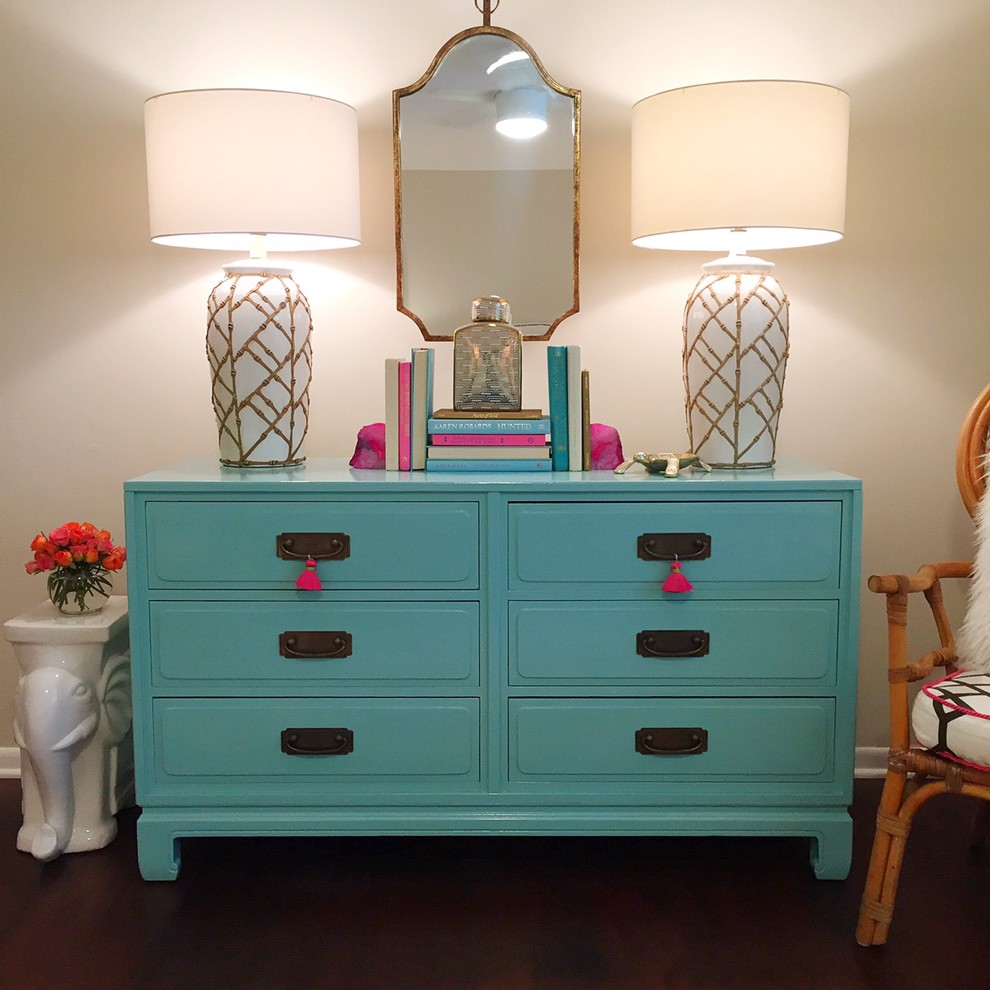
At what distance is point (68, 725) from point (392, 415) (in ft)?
2.97

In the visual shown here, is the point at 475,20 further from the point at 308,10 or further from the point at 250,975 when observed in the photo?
the point at 250,975

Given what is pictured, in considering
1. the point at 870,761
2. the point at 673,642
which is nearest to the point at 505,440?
the point at 673,642

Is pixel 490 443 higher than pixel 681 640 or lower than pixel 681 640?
higher

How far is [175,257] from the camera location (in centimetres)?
247

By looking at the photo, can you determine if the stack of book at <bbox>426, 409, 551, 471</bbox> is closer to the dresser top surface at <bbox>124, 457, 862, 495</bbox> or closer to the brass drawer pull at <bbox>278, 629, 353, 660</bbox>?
the dresser top surface at <bbox>124, 457, 862, 495</bbox>

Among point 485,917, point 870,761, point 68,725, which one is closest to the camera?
point 485,917

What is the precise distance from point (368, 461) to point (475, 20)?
1.01m

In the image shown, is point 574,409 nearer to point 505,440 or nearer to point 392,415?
point 505,440

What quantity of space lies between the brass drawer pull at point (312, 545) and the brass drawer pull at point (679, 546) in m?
0.57

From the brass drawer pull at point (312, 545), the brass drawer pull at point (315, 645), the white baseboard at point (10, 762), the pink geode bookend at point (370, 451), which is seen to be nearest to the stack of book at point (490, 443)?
the pink geode bookend at point (370, 451)

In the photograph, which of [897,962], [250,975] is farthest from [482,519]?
[897,962]

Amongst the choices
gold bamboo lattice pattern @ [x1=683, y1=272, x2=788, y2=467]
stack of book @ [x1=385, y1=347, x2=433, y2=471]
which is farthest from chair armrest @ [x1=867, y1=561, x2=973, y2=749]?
stack of book @ [x1=385, y1=347, x2=433, y2=471]

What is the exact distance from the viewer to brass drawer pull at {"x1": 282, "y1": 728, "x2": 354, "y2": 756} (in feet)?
6.69

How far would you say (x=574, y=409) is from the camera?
84.3 inches
